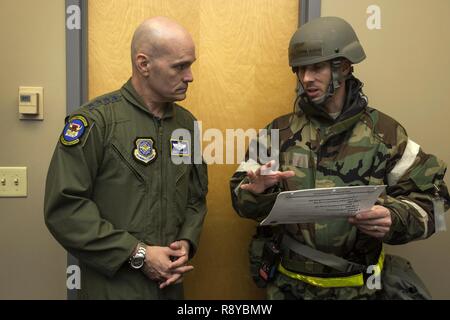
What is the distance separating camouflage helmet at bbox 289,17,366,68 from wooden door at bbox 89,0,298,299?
37 cm

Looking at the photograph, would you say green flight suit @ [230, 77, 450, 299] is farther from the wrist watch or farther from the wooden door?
the wooden door

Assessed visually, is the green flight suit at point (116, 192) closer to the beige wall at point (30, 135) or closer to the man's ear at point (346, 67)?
the beige wall at point (30, 135)

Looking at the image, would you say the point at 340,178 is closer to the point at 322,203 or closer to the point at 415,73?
the point at 322,203

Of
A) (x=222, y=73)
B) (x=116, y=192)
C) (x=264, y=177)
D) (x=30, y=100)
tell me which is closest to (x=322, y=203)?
(x=264, y=177)

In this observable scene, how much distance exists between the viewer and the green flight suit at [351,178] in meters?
1.28

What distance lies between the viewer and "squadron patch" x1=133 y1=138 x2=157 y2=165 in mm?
1224

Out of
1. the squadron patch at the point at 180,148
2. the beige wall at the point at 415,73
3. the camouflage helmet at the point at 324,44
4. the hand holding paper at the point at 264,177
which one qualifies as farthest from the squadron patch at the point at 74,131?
the beige wall at the point at 415,73

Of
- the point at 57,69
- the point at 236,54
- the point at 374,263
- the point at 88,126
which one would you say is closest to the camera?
the point at 88,126

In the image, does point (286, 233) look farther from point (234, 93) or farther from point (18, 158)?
point (18, 158)

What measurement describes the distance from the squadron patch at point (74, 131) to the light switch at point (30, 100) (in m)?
0.51

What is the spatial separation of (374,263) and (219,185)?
74cm

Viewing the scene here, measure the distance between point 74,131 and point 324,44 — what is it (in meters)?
0.84
